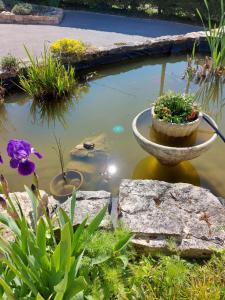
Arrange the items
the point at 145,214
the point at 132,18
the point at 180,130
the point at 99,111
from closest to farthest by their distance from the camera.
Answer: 1. the point at 145,214
2. the point at 180,130
3. the point at 99,111
4. the point at 132,18

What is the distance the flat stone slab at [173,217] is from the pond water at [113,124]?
664mm

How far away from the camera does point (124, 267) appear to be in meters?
1.83

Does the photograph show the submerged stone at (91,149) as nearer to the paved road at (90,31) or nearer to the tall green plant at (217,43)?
the tall green plant at (217,43)

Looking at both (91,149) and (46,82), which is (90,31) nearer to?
(46,82)

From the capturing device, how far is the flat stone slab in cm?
210

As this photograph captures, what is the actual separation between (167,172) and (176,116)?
2.05 ft

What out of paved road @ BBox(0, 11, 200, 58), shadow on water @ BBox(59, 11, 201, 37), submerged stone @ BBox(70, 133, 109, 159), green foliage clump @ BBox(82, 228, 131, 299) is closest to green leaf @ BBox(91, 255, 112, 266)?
green foliage clump @ BBox(82, 228, 131, 299)

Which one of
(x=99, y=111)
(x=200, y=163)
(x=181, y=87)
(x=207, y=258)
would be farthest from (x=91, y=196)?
(x=181, y=87)

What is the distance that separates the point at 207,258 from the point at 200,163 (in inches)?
56.5

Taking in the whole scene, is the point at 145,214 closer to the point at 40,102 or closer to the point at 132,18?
the point at 40,102

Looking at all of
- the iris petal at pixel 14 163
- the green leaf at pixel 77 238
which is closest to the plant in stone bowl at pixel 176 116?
the green leaf at pixel 77 238

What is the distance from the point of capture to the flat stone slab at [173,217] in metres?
2.10

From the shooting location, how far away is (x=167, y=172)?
10.7ft

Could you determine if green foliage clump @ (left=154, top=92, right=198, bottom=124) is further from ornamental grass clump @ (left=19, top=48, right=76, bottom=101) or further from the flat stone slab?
ornamental grass clump @ (left=19, top=48, right=76, bottom=101)
